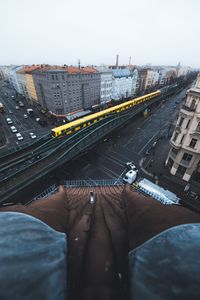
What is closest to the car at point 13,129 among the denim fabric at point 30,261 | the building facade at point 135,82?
the denim fabric at point 30,261

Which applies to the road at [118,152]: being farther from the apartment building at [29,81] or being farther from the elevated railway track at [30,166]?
the apartment building at [29,81]

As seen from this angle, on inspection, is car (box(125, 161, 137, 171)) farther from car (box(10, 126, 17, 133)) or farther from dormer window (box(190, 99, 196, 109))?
car (box(10, 126, 17, 133))

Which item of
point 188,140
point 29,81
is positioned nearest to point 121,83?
point 29,81

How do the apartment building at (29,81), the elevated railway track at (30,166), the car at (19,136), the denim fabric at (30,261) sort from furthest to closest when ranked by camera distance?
the apartment building at (29,81) → the car at (19,136) → the elevated railway track at (30,166) → the denim fabric at (30,261)

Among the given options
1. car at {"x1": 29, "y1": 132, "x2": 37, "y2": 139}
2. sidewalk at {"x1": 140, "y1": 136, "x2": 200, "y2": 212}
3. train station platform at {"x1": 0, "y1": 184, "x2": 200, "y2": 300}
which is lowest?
car at {"x1": 29, "y1": 132, "x2": 37, "y2": 139}

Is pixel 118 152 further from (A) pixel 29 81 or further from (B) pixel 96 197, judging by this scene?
(A) pixel 29 81

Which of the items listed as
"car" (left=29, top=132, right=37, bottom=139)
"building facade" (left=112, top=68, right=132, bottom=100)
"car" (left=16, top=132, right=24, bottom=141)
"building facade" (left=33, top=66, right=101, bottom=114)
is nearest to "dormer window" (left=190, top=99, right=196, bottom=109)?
"car" (left=29, top=132, right=37, bottom=139)

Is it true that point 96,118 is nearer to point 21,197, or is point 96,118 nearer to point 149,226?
point 21,197
